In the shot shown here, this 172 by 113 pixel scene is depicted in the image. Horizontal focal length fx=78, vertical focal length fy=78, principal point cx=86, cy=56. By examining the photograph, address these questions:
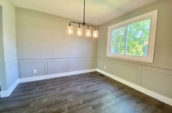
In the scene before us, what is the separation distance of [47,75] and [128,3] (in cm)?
371

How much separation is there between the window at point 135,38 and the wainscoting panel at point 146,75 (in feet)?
0.90

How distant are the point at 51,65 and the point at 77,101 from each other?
1.94 meters

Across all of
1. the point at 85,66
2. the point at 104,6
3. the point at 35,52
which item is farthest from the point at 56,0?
the point at 85,66

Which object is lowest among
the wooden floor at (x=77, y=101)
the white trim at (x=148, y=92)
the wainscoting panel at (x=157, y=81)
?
the wooden floor at (x=77, y=101)

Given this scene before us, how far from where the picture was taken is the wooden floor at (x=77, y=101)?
1.62m

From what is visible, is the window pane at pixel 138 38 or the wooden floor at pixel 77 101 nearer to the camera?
the wooden floor at pixel 77 101

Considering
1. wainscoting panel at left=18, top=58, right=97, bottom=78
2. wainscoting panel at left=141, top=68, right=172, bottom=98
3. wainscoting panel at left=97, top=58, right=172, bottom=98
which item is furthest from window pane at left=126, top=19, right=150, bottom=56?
wainscoting panel at left=18, top=58, right=97, bottom=78

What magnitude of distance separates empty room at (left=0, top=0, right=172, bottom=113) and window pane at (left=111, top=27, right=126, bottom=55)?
0.13ft

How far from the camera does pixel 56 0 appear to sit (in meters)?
2.12

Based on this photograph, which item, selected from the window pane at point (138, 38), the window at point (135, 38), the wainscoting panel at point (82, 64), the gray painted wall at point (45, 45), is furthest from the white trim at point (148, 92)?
the gray painted wall at point (45, 45)

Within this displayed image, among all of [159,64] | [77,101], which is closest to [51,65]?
[77,101]

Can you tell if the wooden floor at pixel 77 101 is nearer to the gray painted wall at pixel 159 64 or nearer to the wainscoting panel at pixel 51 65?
the gray painted wall at pixel 159 64

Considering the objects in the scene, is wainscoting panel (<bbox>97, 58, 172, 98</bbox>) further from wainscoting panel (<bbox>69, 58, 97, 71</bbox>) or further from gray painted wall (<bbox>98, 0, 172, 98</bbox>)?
wainscoting panel (<bbox>69, 58, 97, 71</bbox>)

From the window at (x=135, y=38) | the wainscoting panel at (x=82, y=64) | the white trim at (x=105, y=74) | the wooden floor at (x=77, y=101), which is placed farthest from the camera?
the wainscoting panel at (x=82, y=64)
